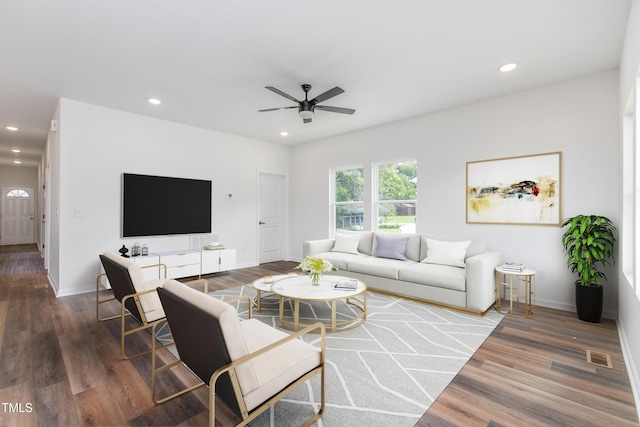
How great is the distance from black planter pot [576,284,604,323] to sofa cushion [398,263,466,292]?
3.77 ft

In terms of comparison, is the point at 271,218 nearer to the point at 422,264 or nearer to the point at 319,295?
the point at 422,264

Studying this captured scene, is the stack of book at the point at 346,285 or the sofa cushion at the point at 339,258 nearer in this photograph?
the stack of book at the point at 346,285

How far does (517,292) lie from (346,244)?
254 centimetres

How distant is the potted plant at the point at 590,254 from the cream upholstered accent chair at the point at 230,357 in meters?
3.14

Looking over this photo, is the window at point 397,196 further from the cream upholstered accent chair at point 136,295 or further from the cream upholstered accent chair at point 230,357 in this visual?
the cream upholstered accent chair at point 136,295

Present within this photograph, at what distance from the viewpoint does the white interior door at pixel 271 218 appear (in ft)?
21.4

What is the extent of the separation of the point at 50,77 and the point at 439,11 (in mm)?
4221

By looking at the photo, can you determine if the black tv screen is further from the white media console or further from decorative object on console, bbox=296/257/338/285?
decorative object on console, bbox=296/257/338/285

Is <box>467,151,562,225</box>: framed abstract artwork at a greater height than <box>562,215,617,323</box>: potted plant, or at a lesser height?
greater

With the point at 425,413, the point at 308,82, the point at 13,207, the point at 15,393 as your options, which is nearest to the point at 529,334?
the point at 425,413

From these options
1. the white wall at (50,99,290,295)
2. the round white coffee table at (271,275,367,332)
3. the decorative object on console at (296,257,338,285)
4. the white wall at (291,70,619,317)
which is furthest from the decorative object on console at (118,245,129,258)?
the white wall at (291,70,619,317)

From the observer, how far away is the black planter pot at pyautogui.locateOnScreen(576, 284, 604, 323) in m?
3.06

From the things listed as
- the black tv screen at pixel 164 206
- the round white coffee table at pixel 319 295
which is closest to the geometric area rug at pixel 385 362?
the round white coffee table at pixel 319 295

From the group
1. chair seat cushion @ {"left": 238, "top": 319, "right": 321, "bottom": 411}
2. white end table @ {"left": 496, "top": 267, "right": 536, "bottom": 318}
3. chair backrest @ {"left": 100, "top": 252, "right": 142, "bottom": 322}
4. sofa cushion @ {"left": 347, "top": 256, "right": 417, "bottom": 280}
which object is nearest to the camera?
chair seat cushion @ {"left": 238, "top": 319, "right": 321, "bottom": 411}
